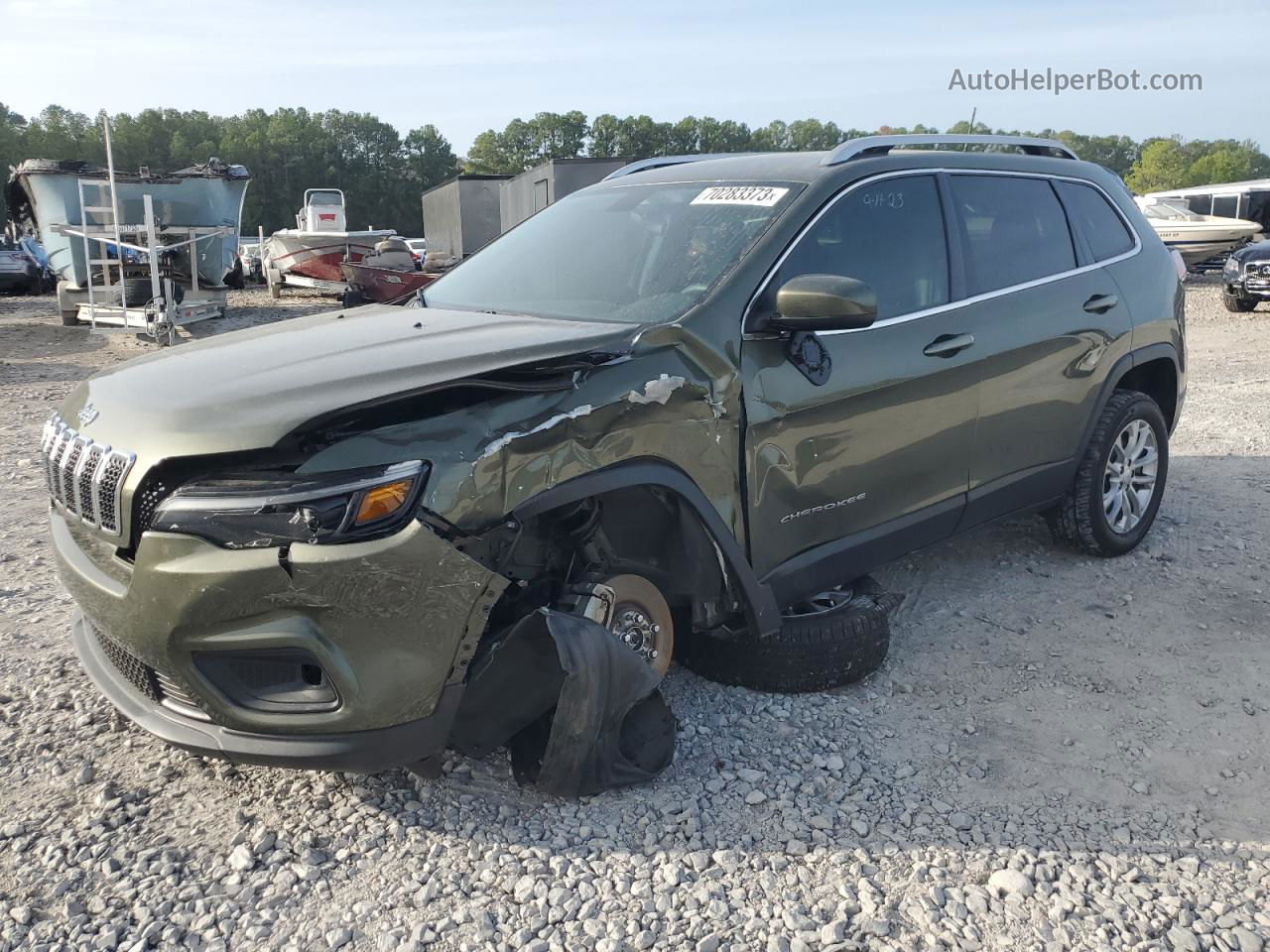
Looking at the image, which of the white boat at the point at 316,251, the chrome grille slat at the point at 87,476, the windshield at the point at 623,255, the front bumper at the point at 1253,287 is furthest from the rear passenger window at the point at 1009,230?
the white boat at the point at 316,251

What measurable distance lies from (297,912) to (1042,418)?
334 cm

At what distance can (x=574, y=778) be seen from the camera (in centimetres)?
280

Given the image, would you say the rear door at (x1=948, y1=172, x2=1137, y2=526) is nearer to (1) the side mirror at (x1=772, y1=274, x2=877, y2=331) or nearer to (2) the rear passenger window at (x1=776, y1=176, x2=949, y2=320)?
(2) the rear passenger window at (x1=776, y1=176, x2=949, y2=320)

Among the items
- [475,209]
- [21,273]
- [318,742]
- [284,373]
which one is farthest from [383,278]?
[318,742]

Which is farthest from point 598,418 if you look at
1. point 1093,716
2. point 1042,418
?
point 1042,418

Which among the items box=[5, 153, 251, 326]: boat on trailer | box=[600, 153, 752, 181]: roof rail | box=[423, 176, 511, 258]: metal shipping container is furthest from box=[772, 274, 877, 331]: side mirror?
box=[423, 176, 511, 258]: metal shipping container

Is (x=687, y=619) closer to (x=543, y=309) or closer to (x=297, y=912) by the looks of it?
(x=543, y=309)

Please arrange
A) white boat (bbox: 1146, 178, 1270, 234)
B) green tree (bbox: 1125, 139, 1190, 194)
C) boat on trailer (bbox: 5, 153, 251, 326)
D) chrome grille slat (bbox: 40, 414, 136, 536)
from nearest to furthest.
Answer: chrome grille slat (bbox: 40, 414, 136, 536), boat on trailer (bbox: 5, 153, 251, 326), white boat (bbox: 1146, 178, 1270, 234), green tree (bbox: 1125, 139, 1190, 194)

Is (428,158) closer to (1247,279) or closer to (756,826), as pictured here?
(1247,279)

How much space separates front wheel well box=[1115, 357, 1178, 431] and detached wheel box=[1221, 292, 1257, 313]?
44.3ft

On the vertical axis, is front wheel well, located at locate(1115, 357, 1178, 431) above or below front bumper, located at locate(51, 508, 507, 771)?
above

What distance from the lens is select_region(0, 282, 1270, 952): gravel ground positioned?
8.05ft

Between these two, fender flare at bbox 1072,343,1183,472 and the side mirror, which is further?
fender flare at bbox 1072,343,1183,472

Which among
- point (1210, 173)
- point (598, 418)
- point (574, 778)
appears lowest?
point (574, 778)
